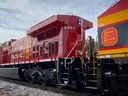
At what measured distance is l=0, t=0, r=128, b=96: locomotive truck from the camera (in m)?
9.38

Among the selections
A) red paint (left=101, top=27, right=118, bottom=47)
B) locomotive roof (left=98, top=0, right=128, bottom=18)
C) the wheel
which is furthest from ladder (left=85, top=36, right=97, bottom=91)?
locomotive roof (left=98, top=0, right=128, bottom=18)

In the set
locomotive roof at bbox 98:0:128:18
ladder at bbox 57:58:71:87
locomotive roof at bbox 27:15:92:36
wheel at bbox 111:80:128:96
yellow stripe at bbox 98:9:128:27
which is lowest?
wheel at bbox 111:80:128:96

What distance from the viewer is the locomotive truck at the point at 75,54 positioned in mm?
9383

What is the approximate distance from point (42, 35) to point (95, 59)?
23.0 feet

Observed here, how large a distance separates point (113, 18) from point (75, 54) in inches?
187

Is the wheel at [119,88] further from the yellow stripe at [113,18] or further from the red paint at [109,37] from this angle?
the yellow stripe at [113,18]

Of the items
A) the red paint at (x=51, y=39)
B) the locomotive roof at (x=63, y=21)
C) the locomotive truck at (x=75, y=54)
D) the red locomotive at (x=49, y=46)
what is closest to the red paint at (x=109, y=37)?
the locomotive truck at (x=75, y=54)

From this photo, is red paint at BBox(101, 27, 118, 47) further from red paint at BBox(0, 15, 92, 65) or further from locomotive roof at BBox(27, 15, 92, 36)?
locomotive roof at BBox(27, 15, 92, 36)

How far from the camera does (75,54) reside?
46.7 ft

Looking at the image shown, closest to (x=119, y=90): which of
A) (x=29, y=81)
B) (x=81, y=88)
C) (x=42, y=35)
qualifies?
(x=81, y=88)

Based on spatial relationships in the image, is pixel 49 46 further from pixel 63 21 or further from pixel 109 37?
pixel 109 37

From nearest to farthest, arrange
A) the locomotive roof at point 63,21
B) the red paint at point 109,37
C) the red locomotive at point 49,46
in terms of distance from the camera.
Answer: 1. the red paint at point 109,37
2. the red locomotive at point 49,46
3. the locomotive roof at point 63,21

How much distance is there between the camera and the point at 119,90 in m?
9.26

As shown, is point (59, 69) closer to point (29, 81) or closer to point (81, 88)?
point (81, 88)
